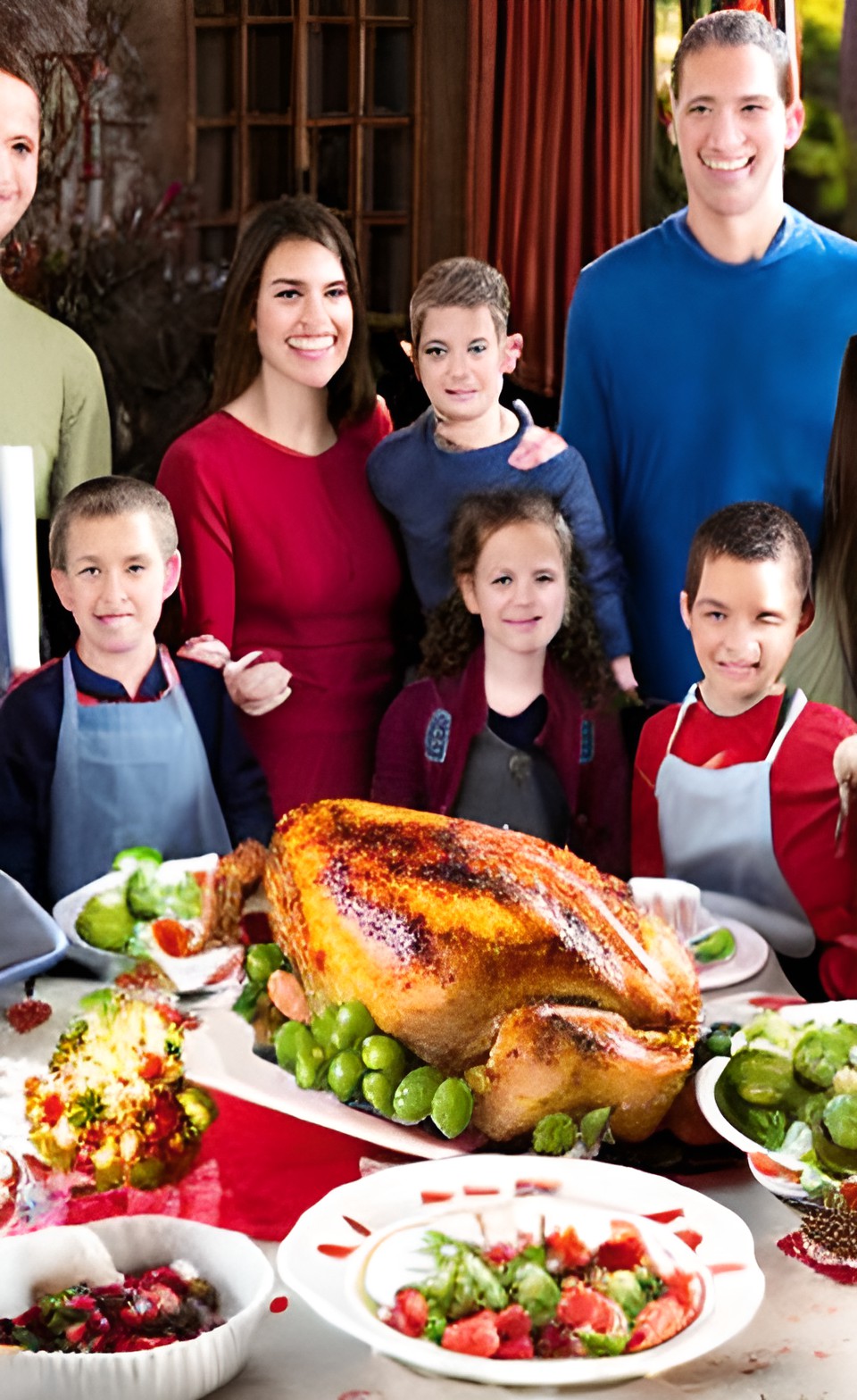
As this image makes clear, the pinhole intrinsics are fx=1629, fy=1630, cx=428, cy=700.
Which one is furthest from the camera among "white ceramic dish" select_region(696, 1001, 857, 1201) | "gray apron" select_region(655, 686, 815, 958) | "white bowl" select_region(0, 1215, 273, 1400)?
"gray apron" select_region(655, 686, 815, 958)

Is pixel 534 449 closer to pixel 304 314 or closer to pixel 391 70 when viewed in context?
pixel 304 314

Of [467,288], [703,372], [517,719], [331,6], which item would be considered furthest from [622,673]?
[331,6]

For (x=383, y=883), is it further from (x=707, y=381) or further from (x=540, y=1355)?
(x=707, y=381)

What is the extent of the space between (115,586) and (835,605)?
79cm

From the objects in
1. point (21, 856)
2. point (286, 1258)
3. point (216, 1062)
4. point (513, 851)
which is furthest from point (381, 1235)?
point (21, 856)

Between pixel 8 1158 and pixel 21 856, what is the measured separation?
15.0 inches

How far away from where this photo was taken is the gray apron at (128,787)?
71.5 inches

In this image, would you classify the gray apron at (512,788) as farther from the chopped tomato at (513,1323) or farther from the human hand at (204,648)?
the chopped tomato at (513,1323)

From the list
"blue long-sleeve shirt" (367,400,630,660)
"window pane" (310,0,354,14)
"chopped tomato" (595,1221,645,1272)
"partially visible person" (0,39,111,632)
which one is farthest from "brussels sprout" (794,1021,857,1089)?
"window pane" (310,0,354,14)

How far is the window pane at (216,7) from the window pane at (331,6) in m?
0.08

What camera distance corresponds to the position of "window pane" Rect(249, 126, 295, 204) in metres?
1.74

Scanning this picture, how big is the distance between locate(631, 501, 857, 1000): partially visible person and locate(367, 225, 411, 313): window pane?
41 cm

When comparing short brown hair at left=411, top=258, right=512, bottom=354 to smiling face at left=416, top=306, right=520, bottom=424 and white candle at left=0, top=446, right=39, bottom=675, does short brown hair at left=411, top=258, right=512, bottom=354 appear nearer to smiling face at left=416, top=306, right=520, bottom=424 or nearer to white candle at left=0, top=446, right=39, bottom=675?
smiling face at left=416, top=306, right=520, bottom=424

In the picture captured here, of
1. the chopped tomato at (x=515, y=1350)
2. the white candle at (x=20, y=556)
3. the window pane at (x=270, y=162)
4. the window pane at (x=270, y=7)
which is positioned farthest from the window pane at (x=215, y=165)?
the chopped tomato at (x=515, y=1350)
